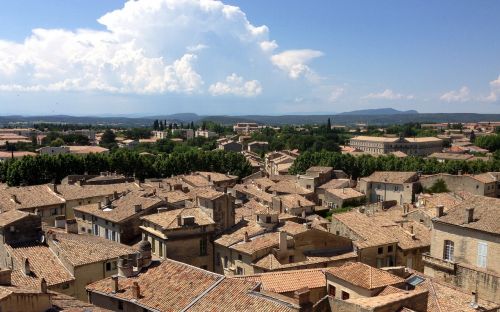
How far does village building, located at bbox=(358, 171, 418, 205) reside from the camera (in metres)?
84.8

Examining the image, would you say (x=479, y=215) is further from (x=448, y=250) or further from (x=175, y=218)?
(x=175, y=218)

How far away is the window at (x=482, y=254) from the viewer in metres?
33.2

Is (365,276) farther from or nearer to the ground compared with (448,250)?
farther from the ground

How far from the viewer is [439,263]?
34.7 metres

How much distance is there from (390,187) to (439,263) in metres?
54.1

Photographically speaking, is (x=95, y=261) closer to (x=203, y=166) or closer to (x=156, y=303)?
(x=156, y=303)

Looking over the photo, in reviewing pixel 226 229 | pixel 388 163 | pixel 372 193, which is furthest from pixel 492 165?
pixel 226 229

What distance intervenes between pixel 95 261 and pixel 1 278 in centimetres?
982

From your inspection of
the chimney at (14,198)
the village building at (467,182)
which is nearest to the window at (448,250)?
the chimney at (14,198)

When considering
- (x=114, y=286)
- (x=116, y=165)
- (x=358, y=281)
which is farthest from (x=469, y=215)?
(x=116, y=165)

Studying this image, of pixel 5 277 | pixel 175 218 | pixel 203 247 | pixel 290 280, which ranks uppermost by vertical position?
pixel 5 277

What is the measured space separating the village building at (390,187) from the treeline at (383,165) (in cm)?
2425

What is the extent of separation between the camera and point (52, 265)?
33656 millimetres

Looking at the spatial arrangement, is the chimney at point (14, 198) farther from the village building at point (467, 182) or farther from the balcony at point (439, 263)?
the village building at point (467, 182)
